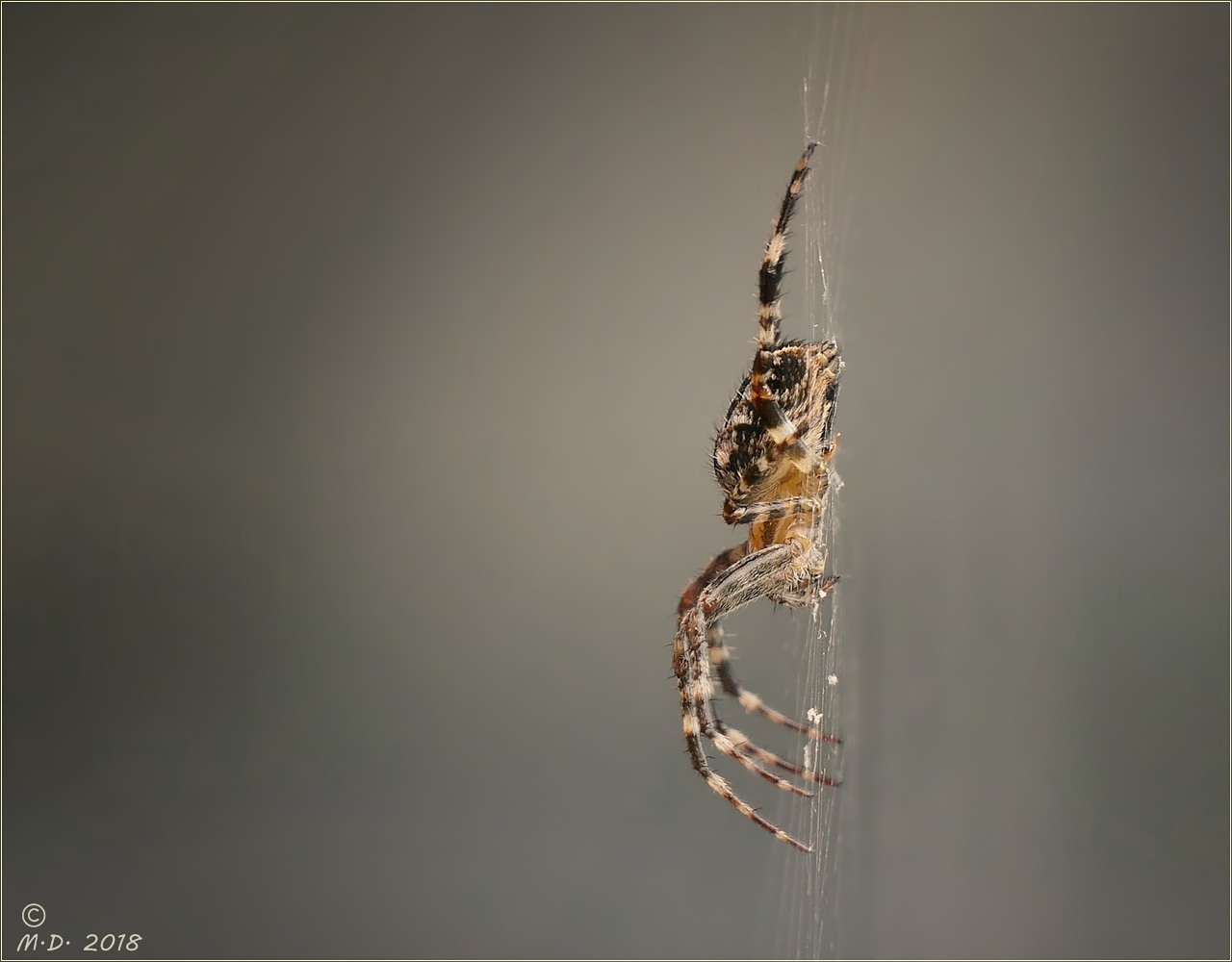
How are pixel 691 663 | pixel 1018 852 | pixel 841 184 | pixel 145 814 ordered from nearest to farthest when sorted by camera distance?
pixel 691 663, pixel 841 184, pixel 1018 852, pixel 145 814

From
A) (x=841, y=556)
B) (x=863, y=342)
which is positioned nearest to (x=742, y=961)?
(x=841, y=556)

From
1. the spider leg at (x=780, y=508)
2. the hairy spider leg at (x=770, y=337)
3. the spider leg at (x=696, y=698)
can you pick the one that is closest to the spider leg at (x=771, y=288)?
the hairy spider leg at (x=770, y=337)

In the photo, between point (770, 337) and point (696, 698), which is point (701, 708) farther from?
point (770, 337)

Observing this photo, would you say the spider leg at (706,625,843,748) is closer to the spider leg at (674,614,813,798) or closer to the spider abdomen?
the spider leg at (674,614,813,798)

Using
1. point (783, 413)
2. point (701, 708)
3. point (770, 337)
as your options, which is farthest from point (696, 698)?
point (770, 337)

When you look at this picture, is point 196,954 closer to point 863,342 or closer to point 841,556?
point 841,556
